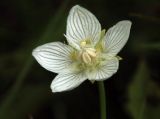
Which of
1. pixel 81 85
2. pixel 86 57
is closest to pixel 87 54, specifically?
pixel 86 57

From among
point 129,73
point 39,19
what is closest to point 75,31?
point 129,73

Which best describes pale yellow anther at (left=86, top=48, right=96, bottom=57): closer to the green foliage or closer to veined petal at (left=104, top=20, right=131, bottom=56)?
veined petal at (left=104, top=20, right=131, bottom=56)

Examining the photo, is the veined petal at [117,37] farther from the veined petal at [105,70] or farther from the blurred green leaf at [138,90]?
the blurred green leaf at [138,90]

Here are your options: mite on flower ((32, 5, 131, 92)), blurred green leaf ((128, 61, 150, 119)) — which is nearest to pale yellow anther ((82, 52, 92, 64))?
mite on flower ((32, 5, 131, 92))

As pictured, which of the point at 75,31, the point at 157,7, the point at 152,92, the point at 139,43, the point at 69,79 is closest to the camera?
the point at 69,79

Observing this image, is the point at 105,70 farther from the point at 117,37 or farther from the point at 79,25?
the point at 79,25

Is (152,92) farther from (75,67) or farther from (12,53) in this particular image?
(12,53)

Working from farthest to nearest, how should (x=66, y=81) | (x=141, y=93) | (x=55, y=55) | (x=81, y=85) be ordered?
(x=81, y=85) < (x=141, y=93) < (x=55, y=55) < (x=66, y=81)
